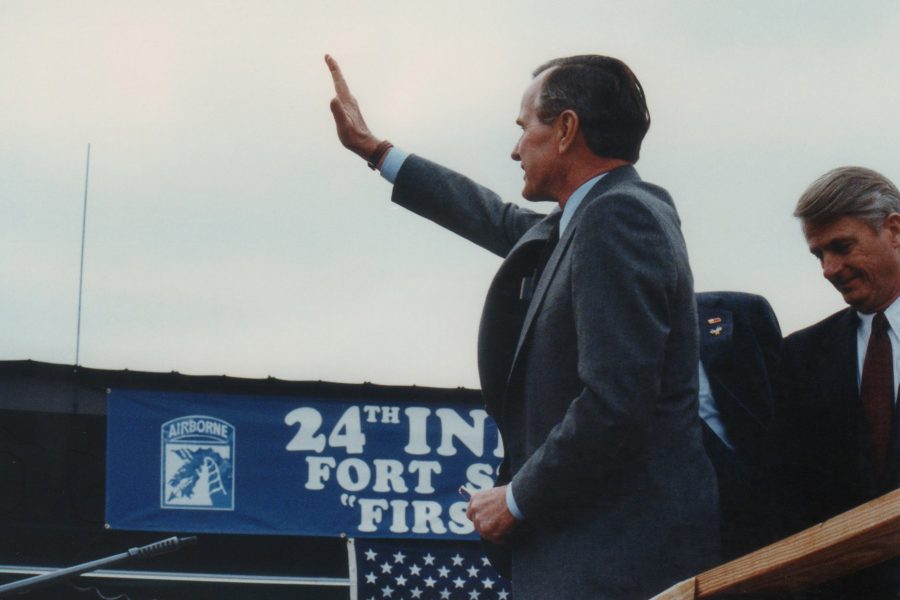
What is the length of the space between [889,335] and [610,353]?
692mm

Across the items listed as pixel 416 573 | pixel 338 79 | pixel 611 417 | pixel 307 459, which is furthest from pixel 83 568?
pixel 611 417

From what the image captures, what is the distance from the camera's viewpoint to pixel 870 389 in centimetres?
217

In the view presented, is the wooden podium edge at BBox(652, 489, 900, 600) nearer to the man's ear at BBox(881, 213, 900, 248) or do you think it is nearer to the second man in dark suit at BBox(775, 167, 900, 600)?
the second man in dark suit at BBox(775, 167, 900, 600)

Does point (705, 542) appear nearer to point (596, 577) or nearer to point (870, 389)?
point (596, 577)

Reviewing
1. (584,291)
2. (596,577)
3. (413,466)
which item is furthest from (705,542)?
(413,466)

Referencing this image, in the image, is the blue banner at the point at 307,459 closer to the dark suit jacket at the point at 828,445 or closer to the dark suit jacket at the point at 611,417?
the dark suit jacket at the point at 828,445

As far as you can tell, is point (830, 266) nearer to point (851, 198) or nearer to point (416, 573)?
point (851, 198)

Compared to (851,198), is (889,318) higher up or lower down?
lower down

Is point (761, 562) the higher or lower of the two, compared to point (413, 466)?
lower

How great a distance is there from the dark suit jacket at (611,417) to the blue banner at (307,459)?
6478 millimetres

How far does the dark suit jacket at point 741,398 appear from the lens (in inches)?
79.6

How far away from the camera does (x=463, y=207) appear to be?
7.84 feet

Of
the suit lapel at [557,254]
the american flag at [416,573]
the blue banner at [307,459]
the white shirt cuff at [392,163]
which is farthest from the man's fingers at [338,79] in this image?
the american flag at [416,573]

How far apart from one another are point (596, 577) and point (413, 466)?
21.8 feet
